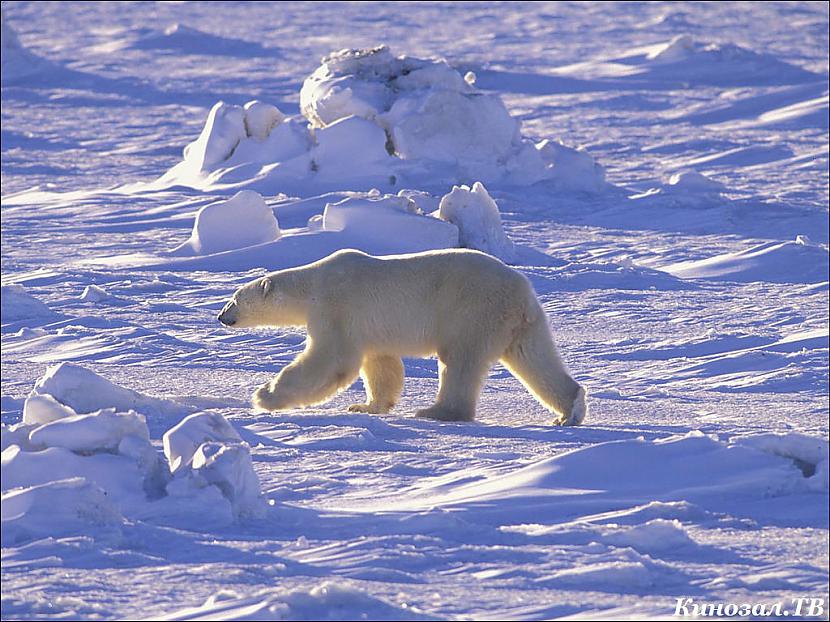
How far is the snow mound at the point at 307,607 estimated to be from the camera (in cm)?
353

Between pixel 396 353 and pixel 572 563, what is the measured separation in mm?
2597

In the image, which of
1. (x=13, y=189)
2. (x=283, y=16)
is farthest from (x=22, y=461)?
(x=283, y=16)

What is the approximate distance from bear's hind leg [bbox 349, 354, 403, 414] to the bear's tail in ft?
1.91

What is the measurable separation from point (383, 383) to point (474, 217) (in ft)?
15.2

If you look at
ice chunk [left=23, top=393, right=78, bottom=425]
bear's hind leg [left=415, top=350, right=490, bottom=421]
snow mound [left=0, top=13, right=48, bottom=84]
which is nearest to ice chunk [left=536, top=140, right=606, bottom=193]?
bear's hind leg [left=415, top=350, right=490, bottom=421]

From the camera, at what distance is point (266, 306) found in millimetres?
6734

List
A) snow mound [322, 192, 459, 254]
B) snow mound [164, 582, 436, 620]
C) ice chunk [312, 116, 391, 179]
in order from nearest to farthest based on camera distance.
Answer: snow mound [164, 582, 436, 620] → snow mound [322, 192, 459, 254] → ice chunk [312, 116, 391, 179]

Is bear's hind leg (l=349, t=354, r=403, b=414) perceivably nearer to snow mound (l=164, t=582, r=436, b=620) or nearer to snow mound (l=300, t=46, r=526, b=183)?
snow mound (l=164, t=582, r=436, b=620)

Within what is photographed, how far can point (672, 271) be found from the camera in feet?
37.2

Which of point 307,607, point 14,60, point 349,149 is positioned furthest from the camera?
point 14,60

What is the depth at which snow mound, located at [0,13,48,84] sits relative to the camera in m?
24.5

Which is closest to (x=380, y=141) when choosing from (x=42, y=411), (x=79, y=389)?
(x=79, y=389)

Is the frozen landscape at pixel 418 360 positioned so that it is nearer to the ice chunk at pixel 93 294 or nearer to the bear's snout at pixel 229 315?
the ice chunk at pixel 93 294

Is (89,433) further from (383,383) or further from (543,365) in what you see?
(543,365)
